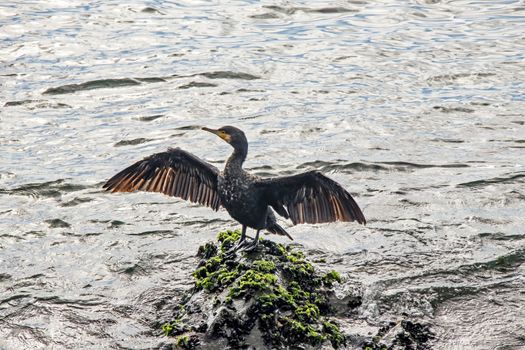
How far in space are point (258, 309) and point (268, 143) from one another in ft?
22.1

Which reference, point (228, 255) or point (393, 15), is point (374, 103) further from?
point (228, 255)

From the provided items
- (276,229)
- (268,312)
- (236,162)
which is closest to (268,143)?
(276,229)

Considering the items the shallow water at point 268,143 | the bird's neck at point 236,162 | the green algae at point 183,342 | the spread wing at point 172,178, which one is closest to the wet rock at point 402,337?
the shallow water at point 268,143

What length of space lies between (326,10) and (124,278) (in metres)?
12.6

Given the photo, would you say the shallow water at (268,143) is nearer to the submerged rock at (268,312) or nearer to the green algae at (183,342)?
the submerged rock at (268,312)

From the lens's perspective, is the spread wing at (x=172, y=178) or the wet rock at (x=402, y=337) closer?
the wet rock at (x=402, y=337)

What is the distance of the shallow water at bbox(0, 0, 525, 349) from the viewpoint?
9109mm

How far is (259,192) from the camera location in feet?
28.3

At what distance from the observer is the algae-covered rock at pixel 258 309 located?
7.51 meters

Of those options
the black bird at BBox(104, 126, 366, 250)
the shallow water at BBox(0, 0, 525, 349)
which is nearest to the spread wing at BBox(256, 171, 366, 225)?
the black bird at BBox(104, 126, 366, 250)

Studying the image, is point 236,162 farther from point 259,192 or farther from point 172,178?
point 172,178

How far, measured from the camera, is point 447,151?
540 inches

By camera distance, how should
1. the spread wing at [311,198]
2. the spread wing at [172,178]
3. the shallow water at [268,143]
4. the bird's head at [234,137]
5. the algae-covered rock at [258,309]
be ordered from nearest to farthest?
the algae-covered rock at [258,309] < the spread wing at [311,198] < the bird's head at [234,137] < the shallow water at [268,143] < the spread wing at [172,178]

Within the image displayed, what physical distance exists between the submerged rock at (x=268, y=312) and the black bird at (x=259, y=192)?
46 centimetres
